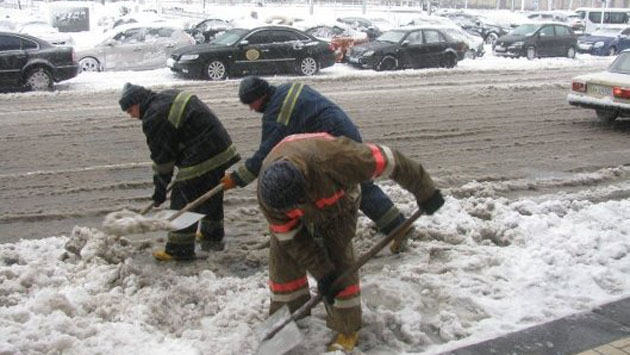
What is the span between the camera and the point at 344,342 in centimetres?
411

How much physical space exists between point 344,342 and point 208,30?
22978mm

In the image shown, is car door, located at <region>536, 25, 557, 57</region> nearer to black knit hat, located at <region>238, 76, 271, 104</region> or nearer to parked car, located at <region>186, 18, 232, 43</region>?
parked car, located at <region>186, 18, 232, 43</region>

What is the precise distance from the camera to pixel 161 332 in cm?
430

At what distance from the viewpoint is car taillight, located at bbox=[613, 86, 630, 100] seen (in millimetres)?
10719

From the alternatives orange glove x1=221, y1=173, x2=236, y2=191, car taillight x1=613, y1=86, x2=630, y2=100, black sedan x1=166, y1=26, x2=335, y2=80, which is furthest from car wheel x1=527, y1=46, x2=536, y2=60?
orange glove x1=221, y1=173, x2=236, y2=191

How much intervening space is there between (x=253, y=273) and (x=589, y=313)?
2.46m

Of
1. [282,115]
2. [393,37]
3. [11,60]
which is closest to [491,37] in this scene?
[393,37]

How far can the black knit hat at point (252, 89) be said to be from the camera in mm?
5078

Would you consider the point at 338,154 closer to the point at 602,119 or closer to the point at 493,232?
the point at 493,232

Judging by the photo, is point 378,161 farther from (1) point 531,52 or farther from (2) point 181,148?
(1) point 531,52

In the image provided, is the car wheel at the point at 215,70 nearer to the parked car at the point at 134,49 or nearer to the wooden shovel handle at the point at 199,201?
the parked car at the point at 134,49

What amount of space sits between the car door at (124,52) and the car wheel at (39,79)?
3476mm

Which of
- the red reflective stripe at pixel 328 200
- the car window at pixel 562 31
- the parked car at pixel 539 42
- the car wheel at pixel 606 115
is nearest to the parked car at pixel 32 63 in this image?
the car wheel at pixel 606 115

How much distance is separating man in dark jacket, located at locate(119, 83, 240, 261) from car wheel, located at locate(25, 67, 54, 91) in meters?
10.6
